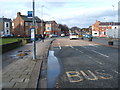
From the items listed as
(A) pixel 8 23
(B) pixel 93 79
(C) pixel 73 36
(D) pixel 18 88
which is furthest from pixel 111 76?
(A) pixel 8 23

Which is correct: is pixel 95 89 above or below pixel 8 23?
below

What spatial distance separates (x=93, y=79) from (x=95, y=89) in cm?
119

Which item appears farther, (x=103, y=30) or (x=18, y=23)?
(x=103, y=30)

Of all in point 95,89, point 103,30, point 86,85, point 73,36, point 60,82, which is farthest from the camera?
point 103,30

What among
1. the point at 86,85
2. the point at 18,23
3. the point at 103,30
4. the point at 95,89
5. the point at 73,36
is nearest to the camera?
the point at 95,89

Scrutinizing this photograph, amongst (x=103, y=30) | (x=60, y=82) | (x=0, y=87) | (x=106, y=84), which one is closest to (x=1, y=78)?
(x=0, y=87)

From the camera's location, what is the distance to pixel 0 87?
542 centimetres

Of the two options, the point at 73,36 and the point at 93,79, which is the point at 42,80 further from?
the point at 73,36

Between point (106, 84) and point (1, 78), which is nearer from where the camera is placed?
point (106, 84)

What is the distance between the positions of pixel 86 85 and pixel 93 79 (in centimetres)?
87

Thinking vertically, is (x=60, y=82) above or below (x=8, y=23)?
below

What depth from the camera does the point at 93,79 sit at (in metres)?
6.34

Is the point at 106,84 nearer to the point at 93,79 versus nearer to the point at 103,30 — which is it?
the point at 93,79

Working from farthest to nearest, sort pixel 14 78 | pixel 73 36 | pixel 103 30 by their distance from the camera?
pixel 103 30, pixel 73 36, pixel 14 78
